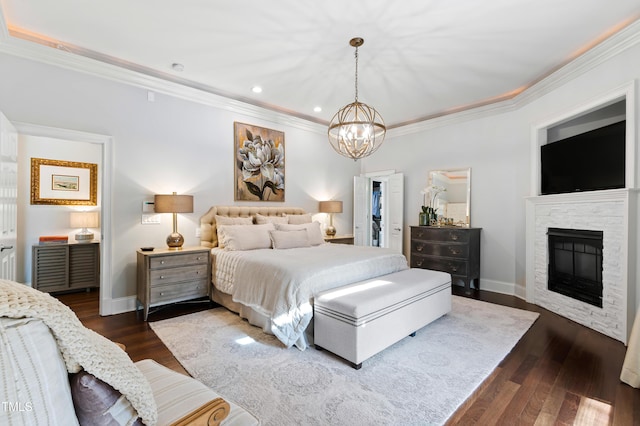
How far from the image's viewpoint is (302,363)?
2459mm

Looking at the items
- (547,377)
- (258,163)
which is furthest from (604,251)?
(258,163)

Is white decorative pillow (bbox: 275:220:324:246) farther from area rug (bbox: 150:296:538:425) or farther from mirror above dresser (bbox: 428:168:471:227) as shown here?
mirror above dresser (bbox: 428:168:471:227)

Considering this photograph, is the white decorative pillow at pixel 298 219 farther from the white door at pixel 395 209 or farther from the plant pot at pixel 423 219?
the plant pot at pixel 423 219

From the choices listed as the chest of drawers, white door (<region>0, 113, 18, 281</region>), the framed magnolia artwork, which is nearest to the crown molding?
the framed magnolia artwork

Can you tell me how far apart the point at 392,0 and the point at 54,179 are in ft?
17.4

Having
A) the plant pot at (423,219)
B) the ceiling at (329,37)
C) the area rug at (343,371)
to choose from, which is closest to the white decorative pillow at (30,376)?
the area rug at (343,371)

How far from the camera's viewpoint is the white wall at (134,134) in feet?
10.4

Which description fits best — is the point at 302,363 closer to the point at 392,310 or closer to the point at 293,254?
the point at 392,310

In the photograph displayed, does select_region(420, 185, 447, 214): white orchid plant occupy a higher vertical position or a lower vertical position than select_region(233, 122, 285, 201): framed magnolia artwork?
lower

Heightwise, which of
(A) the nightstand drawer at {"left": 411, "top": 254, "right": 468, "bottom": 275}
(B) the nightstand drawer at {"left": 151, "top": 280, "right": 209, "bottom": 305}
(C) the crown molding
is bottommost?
(B) the nightstand drawer at {"left": 151, "top": 280, "right": 209, "bottom": 305}

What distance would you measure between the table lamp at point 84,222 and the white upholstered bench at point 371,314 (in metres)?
4.07

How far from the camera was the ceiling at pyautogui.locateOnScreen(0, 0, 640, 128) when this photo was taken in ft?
8.49

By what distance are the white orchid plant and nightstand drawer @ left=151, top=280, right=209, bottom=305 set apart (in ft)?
12.7

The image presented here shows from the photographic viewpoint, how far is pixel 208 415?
3.40ft
